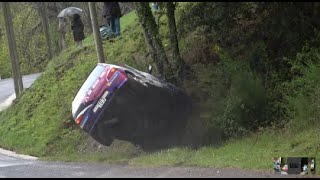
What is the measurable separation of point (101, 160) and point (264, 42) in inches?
178

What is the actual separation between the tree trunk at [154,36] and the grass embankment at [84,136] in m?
1.61

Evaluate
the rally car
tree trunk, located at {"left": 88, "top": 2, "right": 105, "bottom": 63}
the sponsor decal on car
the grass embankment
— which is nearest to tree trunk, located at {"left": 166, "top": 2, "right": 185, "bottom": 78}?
the rally car

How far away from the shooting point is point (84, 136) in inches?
535

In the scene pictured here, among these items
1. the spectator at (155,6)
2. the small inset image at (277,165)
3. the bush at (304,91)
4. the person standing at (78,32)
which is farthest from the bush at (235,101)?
the person standing at (78,32)

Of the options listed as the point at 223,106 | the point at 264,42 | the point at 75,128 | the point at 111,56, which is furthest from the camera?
the point at 111,56

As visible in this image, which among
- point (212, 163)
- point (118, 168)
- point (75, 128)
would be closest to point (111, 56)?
point (75, 128)

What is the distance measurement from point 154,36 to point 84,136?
3054 mm

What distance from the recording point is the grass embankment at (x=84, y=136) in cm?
922

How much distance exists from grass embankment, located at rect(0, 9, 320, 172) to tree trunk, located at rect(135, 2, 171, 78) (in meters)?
1.61

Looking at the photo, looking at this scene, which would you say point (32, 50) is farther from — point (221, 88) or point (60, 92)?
point (221, 88)

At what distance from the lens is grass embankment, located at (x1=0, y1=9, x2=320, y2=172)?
922cm

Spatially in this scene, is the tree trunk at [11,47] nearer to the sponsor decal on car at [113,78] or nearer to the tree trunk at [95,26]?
the tree trunk at [95,26]

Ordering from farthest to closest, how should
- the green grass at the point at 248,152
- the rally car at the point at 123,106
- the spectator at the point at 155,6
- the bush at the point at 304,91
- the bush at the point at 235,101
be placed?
the spectator at the point at 155,6, the bush at the point at 235,101, the rally car at the point at 123,106, the bush at the point at 304,91, the green grass at the point at 248,152

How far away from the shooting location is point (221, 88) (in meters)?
11.6
